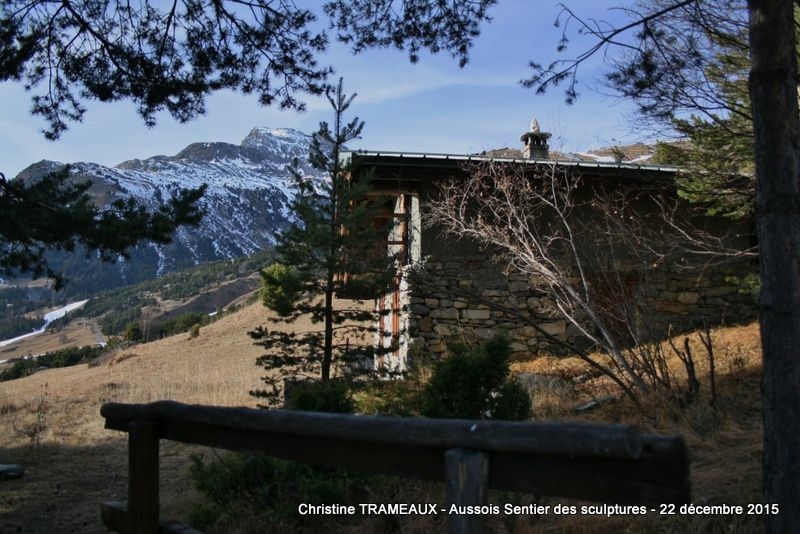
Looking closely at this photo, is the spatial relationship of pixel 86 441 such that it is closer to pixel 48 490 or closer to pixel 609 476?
pixel 48 490

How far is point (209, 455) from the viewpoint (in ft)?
27.9

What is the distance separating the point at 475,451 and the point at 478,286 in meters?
9.90

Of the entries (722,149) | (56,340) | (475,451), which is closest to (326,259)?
(722,149)

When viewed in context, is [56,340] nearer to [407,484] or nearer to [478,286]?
[478,286]

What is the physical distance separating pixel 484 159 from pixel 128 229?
597 centimetres

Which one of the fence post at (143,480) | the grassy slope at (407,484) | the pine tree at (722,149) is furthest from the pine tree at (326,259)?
the fence post at (143,480)

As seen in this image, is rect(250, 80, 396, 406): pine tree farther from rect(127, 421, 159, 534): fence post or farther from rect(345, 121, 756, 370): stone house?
rect(127, 421, 159, 534): fence post

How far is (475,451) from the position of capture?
209cm

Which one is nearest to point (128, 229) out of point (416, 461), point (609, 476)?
point (416, 461)

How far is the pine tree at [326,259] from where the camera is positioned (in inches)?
410

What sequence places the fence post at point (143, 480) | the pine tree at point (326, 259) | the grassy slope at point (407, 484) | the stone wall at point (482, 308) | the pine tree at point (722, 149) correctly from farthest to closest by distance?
the stone wall at point (482, 308) → the pine tree at point (326, 259) → the pine tree at point (722, 149) → the grassy slope at point (407, 484) → the fence post at point (143, 480)

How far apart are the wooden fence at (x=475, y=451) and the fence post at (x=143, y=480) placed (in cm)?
43

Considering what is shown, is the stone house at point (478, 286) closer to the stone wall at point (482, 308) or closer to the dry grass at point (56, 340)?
the stone wall at point (482, 308)

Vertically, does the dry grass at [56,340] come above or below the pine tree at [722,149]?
below
